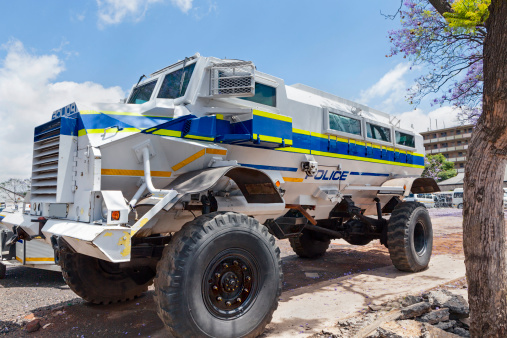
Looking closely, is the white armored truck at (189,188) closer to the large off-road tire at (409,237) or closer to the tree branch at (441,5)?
the large off-road tire at (409,237)

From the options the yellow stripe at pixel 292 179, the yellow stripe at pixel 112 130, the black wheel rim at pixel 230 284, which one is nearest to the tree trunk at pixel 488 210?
the black wheel rim at pixel 230 284

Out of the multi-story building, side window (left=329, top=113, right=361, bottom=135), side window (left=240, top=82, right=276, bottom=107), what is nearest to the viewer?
side window (left=240, top=82, right=276, bottom=107)

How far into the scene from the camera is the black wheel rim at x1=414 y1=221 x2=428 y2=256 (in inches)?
299

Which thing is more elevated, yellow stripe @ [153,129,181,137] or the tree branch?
the tree branch

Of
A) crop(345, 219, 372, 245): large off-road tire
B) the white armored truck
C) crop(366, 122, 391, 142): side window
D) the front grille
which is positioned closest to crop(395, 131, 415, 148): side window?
crop(366, 122, 391, 142): side window

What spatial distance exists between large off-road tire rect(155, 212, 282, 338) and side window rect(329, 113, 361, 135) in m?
3.16

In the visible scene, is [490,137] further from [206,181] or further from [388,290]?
[388,290]

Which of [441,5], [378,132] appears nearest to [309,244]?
[378,132]

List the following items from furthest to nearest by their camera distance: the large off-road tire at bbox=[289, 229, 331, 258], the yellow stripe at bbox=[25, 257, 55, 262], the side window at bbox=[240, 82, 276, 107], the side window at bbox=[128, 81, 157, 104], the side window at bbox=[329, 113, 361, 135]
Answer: the large off-road tire at bbox=[289, 229, 331, 258] < the side window at bbox=[329, 113, 361, 135] < the yellow stripe at bbox=[25, 257, 55, 262] < the side window at bbox=[128, 81, 157, 104] < the side window at bbox=[240, 82, 276, 107]

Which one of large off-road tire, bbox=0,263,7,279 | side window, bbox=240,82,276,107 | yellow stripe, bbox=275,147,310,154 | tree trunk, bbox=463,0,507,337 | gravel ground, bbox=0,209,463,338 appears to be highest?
side window, bbox=240,82,276,107

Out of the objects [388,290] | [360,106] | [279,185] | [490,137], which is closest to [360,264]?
[388,290]

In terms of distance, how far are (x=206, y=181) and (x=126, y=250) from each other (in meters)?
1.03

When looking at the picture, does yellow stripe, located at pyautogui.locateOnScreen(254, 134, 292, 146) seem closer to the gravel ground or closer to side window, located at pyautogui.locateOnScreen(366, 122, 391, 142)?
the gravel ground

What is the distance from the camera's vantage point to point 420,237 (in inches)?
303
